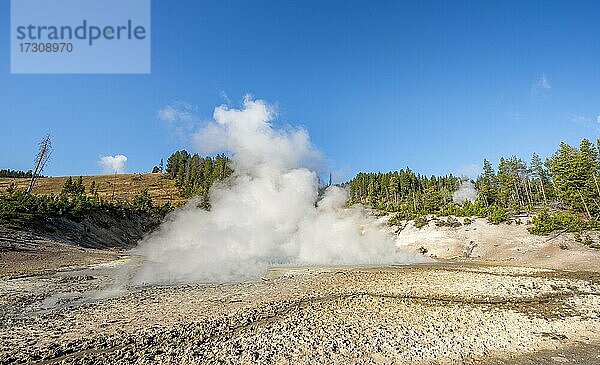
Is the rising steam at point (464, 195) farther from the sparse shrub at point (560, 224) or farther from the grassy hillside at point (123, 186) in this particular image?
the grassy hillside at point (123, 186)

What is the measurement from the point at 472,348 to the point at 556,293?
1171 cm

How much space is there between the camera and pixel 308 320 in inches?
563

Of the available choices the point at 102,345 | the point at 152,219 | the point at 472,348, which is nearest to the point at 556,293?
the point at 472,348

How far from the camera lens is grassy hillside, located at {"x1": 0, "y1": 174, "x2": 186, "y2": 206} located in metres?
108

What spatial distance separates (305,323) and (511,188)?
84.0 meters

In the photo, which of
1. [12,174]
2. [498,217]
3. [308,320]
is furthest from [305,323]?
[12,174]

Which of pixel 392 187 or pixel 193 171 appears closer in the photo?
pixel 392 187

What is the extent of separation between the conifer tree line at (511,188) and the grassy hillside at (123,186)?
5519 cm

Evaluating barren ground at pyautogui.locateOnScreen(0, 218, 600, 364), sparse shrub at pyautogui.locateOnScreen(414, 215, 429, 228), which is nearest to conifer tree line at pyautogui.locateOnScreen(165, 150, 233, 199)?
sparse shrub at pyautogui.locateOnScreen(414, 215, 429, 228)

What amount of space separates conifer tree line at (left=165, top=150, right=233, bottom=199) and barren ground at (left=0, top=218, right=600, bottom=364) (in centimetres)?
7395

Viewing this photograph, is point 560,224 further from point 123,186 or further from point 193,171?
point 123,186

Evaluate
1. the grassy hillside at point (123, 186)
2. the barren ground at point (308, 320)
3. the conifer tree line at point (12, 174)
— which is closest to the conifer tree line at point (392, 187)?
the grassy hillside at point (123, 186)

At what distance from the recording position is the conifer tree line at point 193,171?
328 ft

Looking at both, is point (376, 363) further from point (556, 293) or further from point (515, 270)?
point (515, 270)
